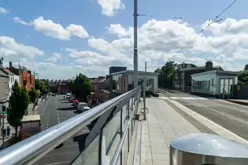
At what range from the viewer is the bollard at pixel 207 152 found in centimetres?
224

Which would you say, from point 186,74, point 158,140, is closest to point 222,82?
point 158,140

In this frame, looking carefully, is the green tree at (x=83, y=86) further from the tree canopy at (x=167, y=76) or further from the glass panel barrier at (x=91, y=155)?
the glass panel barrier at (x=91, y=155)

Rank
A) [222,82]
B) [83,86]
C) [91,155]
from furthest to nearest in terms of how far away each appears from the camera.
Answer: [83,86] → [222,82] → [91,155]

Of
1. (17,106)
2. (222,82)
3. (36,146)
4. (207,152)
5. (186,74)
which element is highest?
(186,74)

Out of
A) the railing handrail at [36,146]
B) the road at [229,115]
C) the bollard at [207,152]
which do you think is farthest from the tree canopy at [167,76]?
the railing handrail at [36,146]

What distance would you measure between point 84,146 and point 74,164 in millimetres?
286

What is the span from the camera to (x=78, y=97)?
294 ft

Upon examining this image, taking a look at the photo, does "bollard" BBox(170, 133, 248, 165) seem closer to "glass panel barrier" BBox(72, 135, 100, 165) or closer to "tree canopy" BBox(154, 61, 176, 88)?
"glass panel barrier" BBox(72, 135, 100, 165)

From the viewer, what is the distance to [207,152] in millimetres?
2322

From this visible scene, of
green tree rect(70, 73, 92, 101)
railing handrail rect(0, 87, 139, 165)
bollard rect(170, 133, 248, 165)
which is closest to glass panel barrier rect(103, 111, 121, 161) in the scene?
bollard rect(170, 133, 248, 165)

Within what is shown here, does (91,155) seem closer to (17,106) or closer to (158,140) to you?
(158,140)

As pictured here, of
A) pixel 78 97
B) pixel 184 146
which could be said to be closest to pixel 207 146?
pixel 184 146

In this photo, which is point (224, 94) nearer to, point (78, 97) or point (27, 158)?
point (27, 158)

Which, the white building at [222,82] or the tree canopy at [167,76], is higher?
the tree canopy at [167,76]
